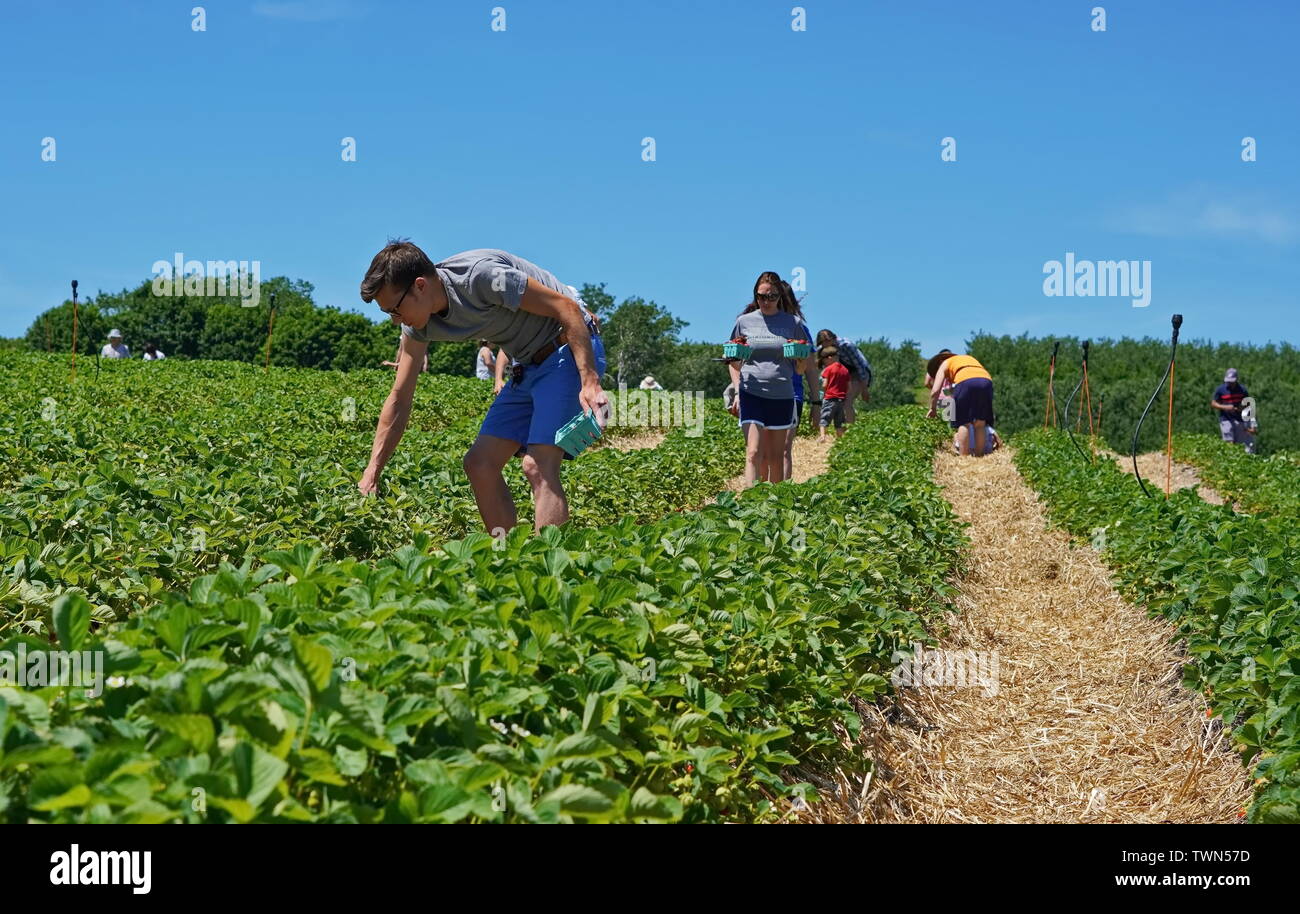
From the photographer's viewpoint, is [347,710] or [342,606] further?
[342,606]

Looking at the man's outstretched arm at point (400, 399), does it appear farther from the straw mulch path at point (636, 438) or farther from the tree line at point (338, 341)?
the tree line at point (338, 341)

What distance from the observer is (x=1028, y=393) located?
35250 millimetres

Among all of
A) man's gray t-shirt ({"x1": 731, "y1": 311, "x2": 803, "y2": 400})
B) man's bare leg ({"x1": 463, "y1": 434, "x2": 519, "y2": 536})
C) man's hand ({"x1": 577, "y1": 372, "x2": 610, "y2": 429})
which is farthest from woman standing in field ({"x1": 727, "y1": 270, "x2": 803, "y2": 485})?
man's hand ({"x1": 577, "y1": 372, "x2": 610, "y2": 429})

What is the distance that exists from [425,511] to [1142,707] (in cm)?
402

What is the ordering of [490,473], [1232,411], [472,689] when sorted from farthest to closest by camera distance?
1. [1232,411]
2. [490,473]
3. [472,689]

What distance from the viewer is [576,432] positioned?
180 inches

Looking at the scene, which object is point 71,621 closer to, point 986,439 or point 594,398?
point 594,398

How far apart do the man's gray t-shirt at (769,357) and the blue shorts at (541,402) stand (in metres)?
3.39

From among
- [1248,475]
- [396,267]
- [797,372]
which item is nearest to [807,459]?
[1248,475]

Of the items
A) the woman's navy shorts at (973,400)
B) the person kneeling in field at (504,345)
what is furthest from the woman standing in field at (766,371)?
the woman's navy shorts at (973,400)

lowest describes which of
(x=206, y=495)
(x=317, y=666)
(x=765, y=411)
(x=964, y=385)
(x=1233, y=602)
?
(x=1233, y=602)

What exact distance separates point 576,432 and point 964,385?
11.5 meters
